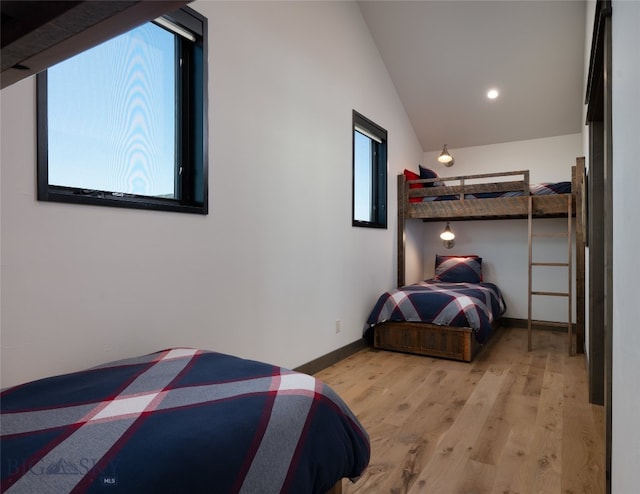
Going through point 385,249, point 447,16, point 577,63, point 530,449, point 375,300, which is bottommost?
point 530,449

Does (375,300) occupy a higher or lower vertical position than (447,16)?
lower

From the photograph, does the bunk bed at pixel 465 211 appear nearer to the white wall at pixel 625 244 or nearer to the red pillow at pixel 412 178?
the red pillow at pixel 412 178

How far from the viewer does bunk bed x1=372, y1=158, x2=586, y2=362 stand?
348 centimetres

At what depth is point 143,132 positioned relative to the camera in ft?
6.51

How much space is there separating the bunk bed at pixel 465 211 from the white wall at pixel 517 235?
33 centimetres

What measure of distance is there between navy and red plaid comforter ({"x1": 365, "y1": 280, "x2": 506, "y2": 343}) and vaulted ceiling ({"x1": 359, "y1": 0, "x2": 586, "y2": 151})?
2157 mm

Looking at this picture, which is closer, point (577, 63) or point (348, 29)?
point (348, 29)

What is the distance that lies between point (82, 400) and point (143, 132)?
134 cm

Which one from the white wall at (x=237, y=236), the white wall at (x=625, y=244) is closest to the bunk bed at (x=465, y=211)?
the white wall at (x=237, y=236)

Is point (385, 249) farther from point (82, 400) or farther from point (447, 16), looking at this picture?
point (82, 400)

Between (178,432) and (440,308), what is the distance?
2899 mm

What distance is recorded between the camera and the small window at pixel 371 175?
156 inches

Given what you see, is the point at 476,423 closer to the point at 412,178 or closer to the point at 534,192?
the point at 534,192

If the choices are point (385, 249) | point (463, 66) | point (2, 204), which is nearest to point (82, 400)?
point (2, 204)
